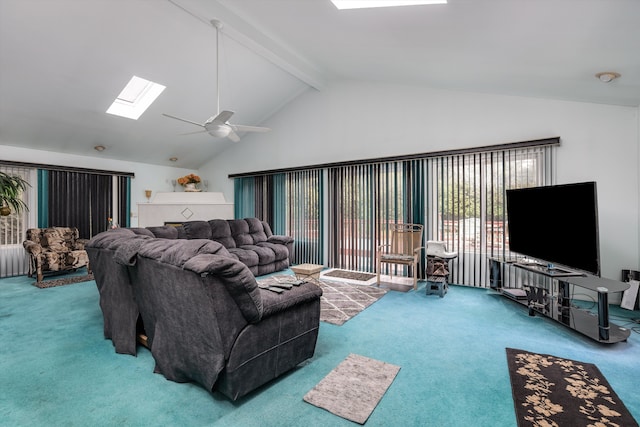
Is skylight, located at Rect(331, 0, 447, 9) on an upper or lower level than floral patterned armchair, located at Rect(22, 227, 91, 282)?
upper

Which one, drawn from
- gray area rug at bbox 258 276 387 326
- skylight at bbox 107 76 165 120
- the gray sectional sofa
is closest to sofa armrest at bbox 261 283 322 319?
the gray sectional sofa

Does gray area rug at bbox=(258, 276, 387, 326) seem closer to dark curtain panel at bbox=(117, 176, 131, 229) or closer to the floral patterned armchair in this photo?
the floral patterned armchair

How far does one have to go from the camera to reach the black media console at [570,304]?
2.69 metres

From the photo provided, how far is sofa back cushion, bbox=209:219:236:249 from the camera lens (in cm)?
561

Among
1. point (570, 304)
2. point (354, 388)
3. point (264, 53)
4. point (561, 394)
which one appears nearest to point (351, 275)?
point (570, 304)

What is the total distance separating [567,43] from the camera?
2.52 m

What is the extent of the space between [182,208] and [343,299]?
4.98 meters

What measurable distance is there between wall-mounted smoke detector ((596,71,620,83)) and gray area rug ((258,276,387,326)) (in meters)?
3.35

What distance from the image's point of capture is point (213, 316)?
179 centimetres

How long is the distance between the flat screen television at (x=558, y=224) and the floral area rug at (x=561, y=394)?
936 mm

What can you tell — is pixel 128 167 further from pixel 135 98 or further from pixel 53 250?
pixel 53 250

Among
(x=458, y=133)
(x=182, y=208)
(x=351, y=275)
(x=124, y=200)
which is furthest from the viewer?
(x=182, y=208)

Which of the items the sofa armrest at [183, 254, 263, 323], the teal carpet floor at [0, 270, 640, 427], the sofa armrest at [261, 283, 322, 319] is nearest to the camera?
the sofa armrest at [183, 254, 263, 323]

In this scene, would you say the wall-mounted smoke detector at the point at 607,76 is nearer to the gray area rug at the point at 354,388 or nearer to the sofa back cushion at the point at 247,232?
the gray area rug at the point at 354,388
